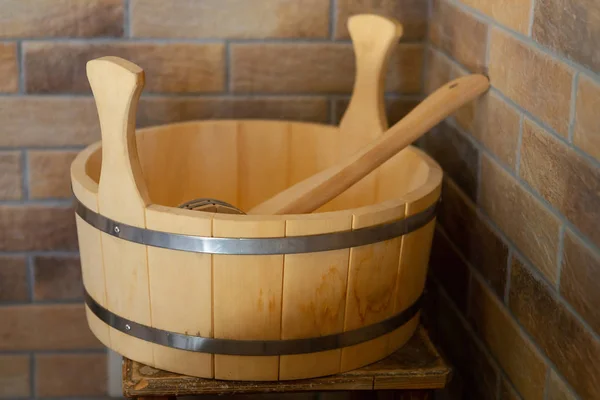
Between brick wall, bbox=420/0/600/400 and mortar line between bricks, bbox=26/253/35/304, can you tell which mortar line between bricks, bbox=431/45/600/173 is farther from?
mortar line between bricks, bbox=26/253/35/304

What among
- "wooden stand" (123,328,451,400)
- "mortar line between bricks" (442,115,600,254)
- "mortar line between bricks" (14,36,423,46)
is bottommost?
"wooden stand" (123,328,451,400)

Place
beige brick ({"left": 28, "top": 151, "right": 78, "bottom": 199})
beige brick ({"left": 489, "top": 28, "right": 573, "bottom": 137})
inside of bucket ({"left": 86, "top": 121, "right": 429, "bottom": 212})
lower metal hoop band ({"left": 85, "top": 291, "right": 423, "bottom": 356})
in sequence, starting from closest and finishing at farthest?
beige brick ({"left": 489, "top": 28, "right": 573, "bottom": 137}), lower metal hoop band ({"left": 85, "top": 291, "right": 423, "bottom": 356}), inside of bucket ({"left": 86, "top": 121, "right": 429, "bottom": 212}), beige brick ({"left": 28, "top": 151, "right": 78, "bottom": 199})

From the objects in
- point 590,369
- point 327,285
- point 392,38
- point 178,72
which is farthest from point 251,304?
point 178,72

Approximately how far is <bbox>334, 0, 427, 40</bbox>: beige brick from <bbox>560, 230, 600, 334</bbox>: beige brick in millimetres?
850

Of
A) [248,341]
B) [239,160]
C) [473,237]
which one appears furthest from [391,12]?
[248,341]

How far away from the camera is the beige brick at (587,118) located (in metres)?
1.08

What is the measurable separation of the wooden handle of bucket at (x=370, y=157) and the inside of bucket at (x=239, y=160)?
17 cm

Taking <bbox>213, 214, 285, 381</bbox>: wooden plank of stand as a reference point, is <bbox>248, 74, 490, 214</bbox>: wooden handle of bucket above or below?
above

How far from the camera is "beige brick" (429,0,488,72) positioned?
5.01 ft

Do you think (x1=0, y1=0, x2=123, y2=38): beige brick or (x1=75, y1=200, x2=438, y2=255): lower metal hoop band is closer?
(x1=75, y1=200, x2=438, y2=255): lower metal hoop band

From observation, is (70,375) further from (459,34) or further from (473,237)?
(459,34)

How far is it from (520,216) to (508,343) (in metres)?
0.22

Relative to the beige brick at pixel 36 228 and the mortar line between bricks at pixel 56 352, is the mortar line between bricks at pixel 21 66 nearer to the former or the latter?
the beige brick at pixel 36 228

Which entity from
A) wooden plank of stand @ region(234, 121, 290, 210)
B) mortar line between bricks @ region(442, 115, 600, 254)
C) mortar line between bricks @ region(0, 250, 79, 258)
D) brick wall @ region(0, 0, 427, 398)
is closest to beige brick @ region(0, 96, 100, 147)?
brick wall @ region(0, 0, 427, 398)
